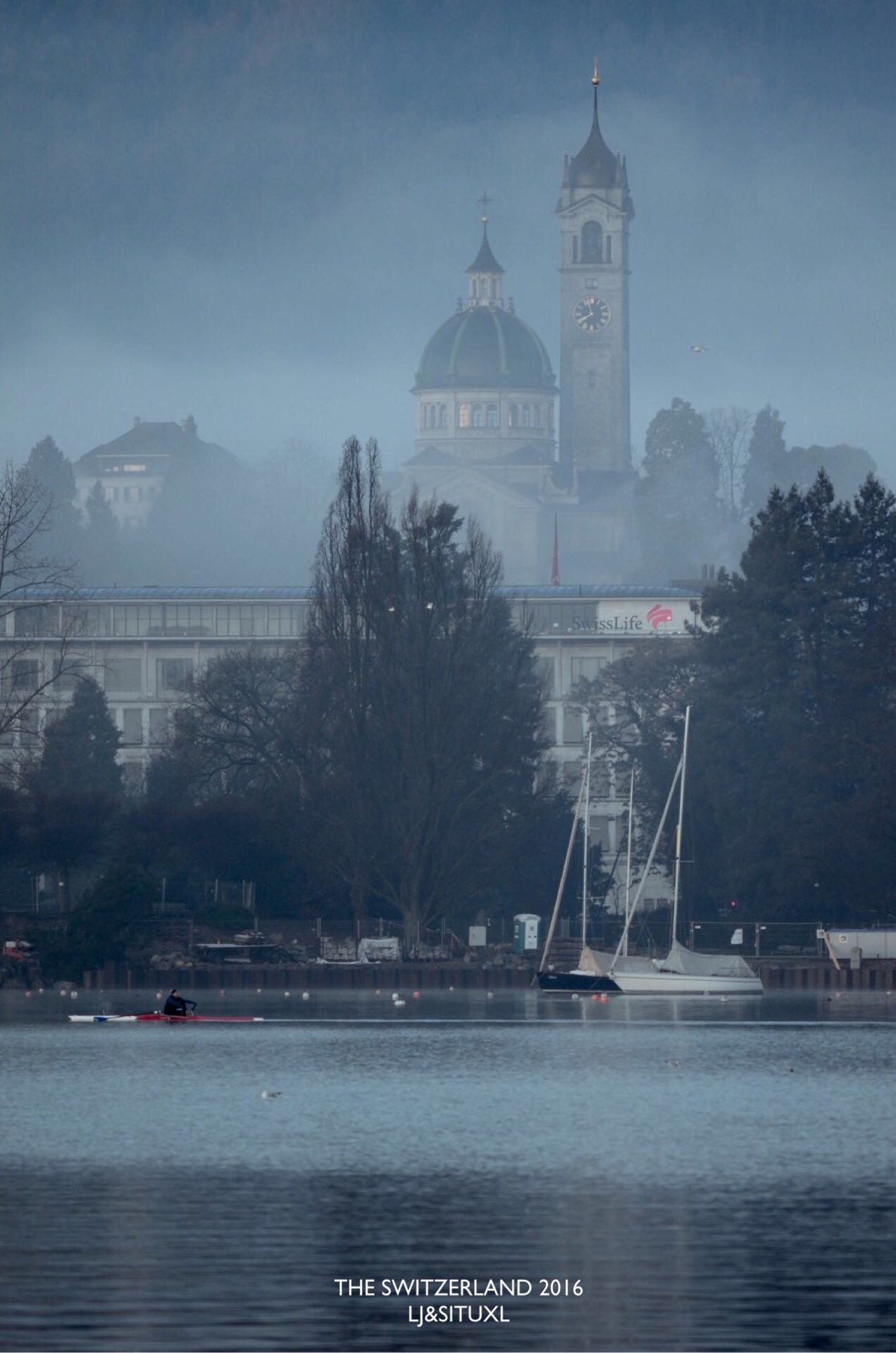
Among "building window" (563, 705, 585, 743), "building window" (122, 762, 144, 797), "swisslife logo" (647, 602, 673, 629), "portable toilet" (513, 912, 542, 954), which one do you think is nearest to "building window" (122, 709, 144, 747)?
"building window" (122, 762, 144, 797)

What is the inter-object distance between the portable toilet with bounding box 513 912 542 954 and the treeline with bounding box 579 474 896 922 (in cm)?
644

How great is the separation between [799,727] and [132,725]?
9343 centimetres

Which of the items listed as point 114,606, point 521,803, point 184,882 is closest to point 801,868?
point 521,803

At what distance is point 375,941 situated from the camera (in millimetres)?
96125

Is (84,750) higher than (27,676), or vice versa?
(27,676)

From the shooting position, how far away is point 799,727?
4085 inches

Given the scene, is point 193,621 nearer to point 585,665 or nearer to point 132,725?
point 132,725

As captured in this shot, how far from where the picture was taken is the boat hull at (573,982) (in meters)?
89.4

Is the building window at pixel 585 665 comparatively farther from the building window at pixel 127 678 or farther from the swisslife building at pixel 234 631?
the building window at pixel 127 678

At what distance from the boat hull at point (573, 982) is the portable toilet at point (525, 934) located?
12.4m

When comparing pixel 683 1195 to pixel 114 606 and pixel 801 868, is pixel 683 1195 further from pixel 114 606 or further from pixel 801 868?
pixel 114 606

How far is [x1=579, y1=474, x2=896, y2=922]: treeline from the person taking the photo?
96.8 m

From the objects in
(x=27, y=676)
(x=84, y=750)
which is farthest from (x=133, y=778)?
(x=27, y=676)

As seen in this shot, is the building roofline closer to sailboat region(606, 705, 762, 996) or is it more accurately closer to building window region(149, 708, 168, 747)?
building window region(149, 708, 168, 747)
